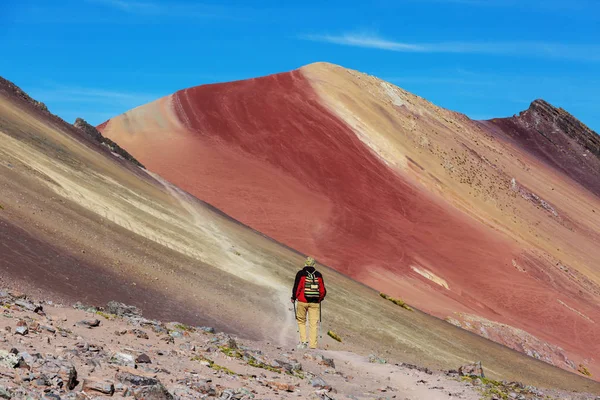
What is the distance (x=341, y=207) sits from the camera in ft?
171

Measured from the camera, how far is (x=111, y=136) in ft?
188

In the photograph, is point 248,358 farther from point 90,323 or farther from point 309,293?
point 309,293

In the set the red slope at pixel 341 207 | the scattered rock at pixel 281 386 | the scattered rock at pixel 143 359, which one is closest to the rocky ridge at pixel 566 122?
the red slope at pixel 341 207

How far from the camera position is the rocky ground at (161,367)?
820cm

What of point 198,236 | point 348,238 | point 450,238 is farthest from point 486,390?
point 450,238

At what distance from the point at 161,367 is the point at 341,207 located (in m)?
42.6

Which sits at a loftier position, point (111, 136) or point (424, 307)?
point (111, 136)

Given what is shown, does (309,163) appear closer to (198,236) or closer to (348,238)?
(348,238)

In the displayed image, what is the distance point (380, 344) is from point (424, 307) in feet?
49.7

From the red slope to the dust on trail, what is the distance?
11.6 m

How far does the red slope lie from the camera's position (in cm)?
4581

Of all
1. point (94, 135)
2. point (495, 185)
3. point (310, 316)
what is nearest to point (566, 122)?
point (495, 185)

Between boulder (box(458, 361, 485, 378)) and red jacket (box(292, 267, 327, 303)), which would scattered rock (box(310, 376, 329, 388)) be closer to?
red jacket (box(292, 267, 327, 303))

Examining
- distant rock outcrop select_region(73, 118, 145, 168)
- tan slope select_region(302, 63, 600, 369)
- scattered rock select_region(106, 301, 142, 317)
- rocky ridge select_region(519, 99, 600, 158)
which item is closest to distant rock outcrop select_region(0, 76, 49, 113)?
distant rock outcrop select_region(73, 118, 145, 168)
